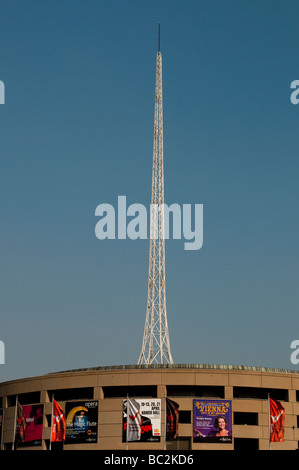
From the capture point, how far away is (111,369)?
9438cm

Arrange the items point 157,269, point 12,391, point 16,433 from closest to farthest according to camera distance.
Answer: point 16,433, point 12,391, point 157,269

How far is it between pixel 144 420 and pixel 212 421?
8.45 metres

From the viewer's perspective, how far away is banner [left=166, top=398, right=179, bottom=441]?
79350mm

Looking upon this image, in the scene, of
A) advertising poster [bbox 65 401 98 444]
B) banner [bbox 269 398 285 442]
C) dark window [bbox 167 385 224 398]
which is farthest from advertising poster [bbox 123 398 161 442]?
banner [bbox 269 398 285 442]

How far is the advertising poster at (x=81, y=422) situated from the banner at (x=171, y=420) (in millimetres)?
12031

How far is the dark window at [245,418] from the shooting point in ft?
304

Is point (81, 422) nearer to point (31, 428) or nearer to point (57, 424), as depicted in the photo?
point (31, 428)

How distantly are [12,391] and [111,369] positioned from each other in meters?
16.8

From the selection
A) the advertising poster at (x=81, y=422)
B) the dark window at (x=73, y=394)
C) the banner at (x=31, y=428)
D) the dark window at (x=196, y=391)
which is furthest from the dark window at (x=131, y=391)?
the banner at (x=31, y=428)

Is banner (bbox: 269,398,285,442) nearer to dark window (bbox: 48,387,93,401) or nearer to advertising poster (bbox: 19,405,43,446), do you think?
dark window (bbox: 48,387,93,401)

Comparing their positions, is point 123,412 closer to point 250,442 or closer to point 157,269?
point 250,442
